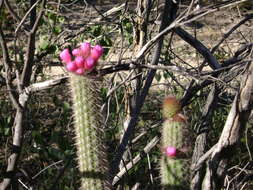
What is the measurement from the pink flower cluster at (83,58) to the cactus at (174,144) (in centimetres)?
33

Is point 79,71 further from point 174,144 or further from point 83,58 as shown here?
point 174,144

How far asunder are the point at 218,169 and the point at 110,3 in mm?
8362

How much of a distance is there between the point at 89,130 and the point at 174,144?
315mm

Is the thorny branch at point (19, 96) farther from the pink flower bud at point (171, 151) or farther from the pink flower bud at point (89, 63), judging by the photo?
the pink flower bud at point (171, 151)

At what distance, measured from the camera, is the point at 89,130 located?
1.92m

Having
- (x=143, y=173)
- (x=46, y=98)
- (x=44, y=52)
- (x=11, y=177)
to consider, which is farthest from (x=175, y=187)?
(x=46, y=98)

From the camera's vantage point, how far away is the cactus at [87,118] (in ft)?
5.93

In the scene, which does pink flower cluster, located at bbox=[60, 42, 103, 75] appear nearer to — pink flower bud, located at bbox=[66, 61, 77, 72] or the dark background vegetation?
pink flower bud, located at bbox=[66, 61, 77, 72]

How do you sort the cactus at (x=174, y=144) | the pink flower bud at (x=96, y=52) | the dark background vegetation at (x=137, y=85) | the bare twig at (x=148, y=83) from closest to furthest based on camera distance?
the pink flower bud at (x=96, y=52), the cactus at (x=174, y=144), the dark background vegetation at (x=137, y=85), the bare twig at (x=148, y=83)

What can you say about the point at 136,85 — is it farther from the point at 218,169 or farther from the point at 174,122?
the point at 174,122

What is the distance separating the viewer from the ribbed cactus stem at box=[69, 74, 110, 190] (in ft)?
6.16

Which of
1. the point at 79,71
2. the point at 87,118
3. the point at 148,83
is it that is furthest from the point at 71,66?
the point at 148,83

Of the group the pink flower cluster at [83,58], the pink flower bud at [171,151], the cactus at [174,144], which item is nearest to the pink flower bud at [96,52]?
the pink flower cluster at [83,58]

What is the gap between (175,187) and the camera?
2.05 meters
